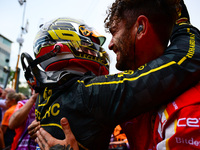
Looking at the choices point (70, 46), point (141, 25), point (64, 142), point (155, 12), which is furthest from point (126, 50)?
point (64, 142)

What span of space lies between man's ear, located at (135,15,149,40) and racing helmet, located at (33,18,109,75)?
517 mm

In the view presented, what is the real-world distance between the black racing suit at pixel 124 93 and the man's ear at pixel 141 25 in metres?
0.17

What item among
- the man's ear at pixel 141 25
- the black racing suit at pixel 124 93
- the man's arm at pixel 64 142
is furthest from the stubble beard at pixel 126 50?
the man's arm at pixel 64 142

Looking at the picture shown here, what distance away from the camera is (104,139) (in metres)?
1.12

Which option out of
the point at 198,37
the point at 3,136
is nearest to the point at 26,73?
the point at 198,37

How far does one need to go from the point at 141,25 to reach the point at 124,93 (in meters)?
0.45

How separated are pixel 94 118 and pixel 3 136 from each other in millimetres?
3377

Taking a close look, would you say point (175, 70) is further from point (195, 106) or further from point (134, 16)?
point (134, 16)

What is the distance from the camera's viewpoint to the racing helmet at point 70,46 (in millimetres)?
1439

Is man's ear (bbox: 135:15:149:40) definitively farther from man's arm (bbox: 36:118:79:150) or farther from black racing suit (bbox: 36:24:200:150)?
man's arm (bbox: 36:118:79:150)

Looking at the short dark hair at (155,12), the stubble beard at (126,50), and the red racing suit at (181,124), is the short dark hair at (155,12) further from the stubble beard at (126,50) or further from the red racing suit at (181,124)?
the red racing suit at (181,124)

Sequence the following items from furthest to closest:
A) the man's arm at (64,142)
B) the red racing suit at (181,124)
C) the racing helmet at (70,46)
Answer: the racing helmet at (70,46), the man's arm at (64,142), the red racing suit at (181,124)

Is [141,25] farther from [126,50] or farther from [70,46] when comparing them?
[70,46]

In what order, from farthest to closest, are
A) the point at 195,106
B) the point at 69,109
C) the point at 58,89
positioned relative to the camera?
the point at 58,89, the point at 69,109, the point at 195,106
